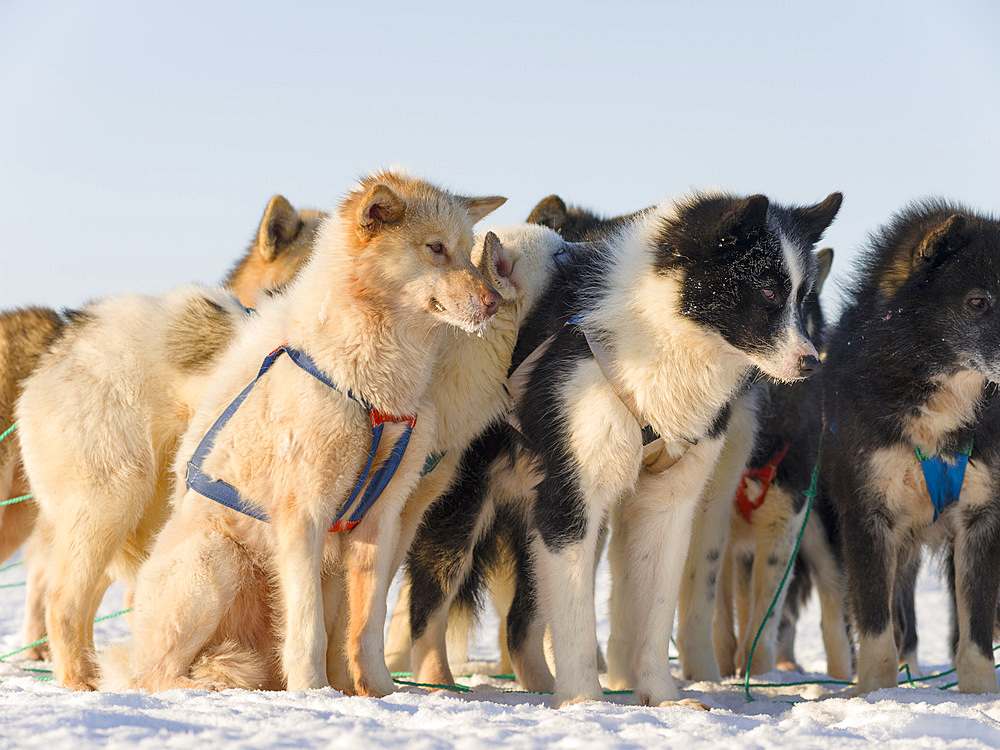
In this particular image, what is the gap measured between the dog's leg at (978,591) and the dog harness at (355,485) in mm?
2613

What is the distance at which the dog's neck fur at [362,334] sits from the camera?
3812mm

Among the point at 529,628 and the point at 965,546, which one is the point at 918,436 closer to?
the point at 965,546

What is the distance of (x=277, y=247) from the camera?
5.98m

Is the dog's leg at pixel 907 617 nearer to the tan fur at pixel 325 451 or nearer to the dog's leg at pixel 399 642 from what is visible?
the dog's leg at pixel 399 642

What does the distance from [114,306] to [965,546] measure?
14.1 feet

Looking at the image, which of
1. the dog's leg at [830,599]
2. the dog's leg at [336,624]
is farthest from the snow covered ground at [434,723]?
the dog's leg at [830,599]

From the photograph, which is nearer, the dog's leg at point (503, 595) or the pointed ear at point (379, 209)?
the pointed ear at point (379, 209)

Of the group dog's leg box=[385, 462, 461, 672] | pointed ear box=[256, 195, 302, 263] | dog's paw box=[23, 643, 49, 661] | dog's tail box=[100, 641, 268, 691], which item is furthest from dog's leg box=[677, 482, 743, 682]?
dog's paw box=[23, 643, 49, 661]

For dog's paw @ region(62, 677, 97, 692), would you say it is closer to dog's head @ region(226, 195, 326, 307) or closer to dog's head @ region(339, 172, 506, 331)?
dog's head @ region(339, 172, 506, 331)

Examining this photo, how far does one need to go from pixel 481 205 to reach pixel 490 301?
628 millimetres

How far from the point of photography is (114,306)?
198 inches

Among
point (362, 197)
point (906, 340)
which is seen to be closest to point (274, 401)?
point (362, 197)

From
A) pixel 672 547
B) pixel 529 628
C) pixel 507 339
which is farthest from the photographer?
pixel 529 628

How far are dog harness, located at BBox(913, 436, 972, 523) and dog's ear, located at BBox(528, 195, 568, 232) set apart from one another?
245 cm
